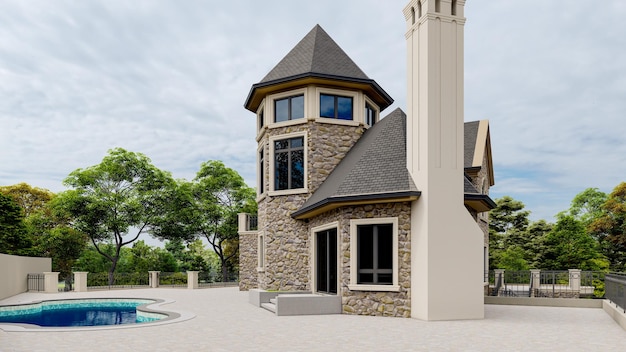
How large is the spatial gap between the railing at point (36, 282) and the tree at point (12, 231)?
225 inches

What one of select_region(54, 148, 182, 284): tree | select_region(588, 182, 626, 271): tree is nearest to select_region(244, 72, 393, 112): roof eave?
select_region(54, 148, 182, 284): tree

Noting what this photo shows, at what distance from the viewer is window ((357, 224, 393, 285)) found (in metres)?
13.5

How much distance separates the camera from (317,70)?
18.4 m

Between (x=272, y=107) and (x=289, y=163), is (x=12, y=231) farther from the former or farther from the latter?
(x=289, y=163)

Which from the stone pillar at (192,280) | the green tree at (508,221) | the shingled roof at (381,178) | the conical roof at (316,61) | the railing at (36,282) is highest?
the conical roof at (316,61)

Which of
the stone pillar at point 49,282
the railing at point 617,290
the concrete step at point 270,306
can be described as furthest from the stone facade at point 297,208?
the stone pillar at point 49,282

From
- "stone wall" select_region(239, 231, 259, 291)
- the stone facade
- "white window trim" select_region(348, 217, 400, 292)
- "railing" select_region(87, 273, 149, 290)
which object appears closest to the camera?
"white window trim" select_region(348, 217, 400, 292)

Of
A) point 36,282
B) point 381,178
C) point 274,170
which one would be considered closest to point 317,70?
point 274,170

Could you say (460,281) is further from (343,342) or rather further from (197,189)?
(197,189)

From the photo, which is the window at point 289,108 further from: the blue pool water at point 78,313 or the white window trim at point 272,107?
the blue pool water at point 78,313

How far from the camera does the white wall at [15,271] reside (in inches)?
854

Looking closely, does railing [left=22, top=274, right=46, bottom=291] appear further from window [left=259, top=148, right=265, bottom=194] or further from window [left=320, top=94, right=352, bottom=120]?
window [left=320, top=94, right=352, bottom=120]

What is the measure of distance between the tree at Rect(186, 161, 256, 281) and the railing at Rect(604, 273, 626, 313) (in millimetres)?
26959

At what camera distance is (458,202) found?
12.9 metres
